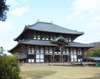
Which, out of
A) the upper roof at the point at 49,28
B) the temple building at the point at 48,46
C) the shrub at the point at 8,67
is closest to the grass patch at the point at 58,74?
the shrub at the point at 8,67

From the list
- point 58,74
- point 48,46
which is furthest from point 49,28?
point 58,74

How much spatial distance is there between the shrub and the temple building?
47.5 m

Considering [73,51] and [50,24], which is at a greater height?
[50,24]

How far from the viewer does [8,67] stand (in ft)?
65.8

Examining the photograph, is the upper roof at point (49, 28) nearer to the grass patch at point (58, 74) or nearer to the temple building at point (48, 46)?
the temple building at point (48, 46)

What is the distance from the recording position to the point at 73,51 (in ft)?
245

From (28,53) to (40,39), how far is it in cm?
597

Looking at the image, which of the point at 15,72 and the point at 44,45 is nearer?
the point at 15,72

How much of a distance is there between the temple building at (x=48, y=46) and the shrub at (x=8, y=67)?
47465 mm

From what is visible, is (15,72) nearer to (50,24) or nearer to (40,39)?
(40,39)

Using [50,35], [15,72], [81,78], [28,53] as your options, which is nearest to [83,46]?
[50,35]

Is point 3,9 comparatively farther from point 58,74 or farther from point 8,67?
point 58,74

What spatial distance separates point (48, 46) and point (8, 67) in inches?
2028

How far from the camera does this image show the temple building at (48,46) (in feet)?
228
